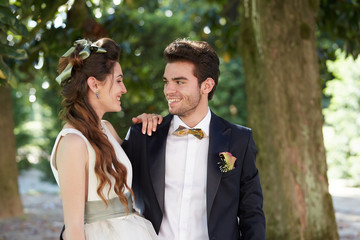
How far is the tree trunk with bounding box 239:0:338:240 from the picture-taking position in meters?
4.60

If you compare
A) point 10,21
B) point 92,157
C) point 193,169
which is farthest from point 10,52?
point 193,169

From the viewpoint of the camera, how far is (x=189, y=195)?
274 centimetres

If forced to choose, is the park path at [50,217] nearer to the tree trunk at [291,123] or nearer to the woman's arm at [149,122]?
the tree trunk at [291,123]

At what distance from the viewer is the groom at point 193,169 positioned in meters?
2.72

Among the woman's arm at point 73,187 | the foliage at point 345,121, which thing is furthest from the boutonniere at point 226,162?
the foliage at point 345,121

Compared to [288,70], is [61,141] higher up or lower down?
lower down

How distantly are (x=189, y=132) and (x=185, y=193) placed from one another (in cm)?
36

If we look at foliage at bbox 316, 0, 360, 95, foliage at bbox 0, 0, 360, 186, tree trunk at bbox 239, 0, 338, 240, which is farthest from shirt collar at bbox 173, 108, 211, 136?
foliage at bbox 316, 0, 360, 95

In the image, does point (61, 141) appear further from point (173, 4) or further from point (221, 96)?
point (221, 96)

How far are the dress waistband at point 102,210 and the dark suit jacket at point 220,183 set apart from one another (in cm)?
20

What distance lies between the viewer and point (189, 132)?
281cm

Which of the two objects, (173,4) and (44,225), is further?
(173,4)

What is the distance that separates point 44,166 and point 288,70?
40.0 ft

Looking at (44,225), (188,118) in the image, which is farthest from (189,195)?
(44,225)
